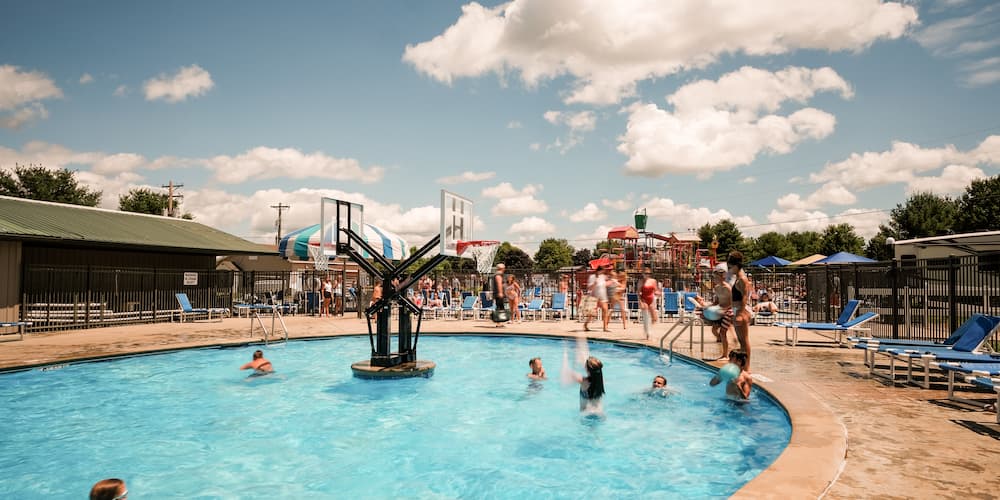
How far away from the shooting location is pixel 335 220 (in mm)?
11531

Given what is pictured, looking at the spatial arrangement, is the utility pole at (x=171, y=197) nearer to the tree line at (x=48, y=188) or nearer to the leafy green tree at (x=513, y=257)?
the tree line at (x=48, y=188)

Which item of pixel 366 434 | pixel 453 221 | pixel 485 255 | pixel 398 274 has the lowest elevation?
pixel 366 434

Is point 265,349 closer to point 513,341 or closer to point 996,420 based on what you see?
point 513,341

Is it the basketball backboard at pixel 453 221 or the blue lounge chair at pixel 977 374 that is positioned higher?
the basketball backboard at pixel 453 221

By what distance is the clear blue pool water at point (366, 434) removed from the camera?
623 centimetres

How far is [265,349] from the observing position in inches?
551

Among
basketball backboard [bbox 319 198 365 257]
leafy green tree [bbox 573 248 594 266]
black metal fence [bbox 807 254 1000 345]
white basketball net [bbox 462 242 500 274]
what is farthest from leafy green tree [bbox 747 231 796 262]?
basketball backboard [bbox 319 198 365 257]

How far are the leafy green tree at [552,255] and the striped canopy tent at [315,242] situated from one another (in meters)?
107

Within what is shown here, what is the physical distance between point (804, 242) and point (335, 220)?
8739cm

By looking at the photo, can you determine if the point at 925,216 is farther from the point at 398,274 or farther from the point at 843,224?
the point at 398,274

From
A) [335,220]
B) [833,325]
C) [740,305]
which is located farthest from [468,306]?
[740,305]

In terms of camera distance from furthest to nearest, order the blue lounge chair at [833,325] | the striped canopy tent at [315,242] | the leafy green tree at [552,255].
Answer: the leafy green tree at [552,255] < the striped canopy tent at [315,242] < the blue lounge chair at [833,325]

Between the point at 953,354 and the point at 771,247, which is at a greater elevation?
the point at 771,247

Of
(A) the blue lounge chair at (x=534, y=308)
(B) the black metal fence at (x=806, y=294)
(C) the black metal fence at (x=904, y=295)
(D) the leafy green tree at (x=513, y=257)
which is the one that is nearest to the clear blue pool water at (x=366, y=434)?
(C) the black metal fence at (x=904, y=295)
